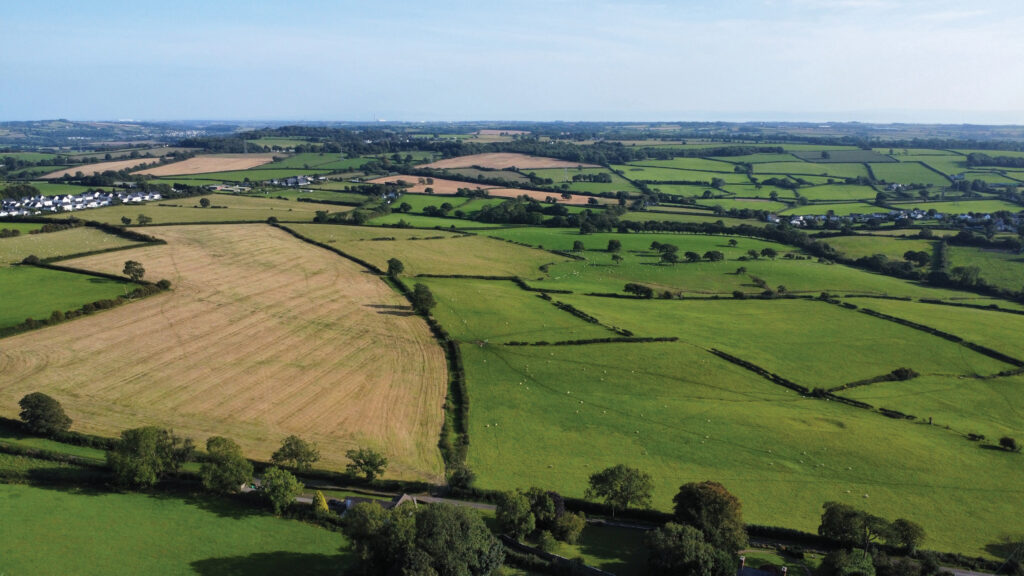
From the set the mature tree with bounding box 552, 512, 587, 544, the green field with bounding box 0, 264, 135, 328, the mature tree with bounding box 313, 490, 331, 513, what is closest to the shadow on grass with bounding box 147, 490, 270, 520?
the mature tree with bounding box 313, 490, 331, 513

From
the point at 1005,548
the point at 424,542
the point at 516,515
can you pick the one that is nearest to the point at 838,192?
the point at 1005,548

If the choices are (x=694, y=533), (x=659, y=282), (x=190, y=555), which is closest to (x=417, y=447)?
(x=190, y=555)

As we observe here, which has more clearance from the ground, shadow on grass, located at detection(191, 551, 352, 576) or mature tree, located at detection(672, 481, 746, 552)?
mature tree, located at detection(672, 481, 746, 552)

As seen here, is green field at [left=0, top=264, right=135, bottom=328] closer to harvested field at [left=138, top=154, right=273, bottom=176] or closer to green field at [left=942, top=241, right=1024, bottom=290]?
harvested field at [left=138, top=154, right=273, bottom=176]

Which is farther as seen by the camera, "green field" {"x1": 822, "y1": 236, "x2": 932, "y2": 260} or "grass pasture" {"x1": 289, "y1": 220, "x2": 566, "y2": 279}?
"green field" {"x1": 822, "y1": 236, "x2": 932, "y2": 260}

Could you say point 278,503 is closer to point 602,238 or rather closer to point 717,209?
point 602,238

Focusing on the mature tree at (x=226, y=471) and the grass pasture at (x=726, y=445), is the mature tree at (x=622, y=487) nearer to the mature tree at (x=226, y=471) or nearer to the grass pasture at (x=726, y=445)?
the grass pasture at (x=726, y=445)
